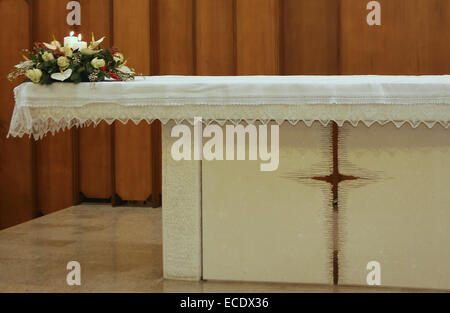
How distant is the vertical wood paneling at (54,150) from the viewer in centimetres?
641

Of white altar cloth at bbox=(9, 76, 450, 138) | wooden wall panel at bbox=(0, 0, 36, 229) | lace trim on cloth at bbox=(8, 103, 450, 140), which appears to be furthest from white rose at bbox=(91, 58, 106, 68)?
wooden wall panel at bbox=(0, 0, 36, 229)

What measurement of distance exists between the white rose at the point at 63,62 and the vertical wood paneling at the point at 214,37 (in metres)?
3.08

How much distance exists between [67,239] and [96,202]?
6.32ft

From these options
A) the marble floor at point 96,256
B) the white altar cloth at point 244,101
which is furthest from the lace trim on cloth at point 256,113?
the marble floor at point 96,256

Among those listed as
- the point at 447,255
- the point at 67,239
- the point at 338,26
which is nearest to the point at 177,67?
the point at 338,26

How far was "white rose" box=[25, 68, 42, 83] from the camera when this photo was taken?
306cm

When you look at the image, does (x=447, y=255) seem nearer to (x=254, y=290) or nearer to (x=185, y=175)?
(x=254, y=290)

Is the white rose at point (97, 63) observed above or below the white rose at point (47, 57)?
below

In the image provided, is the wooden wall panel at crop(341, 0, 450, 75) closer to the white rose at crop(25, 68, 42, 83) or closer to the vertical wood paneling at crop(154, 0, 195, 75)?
the vertical wood paneling at crop(154, 0, 195, 75)

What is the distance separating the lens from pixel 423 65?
564 cm

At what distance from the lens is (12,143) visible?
6.45 m

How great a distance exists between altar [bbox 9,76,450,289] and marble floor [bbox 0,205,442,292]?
0.12 meters

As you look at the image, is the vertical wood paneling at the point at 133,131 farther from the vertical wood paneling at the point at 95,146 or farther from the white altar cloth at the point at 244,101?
the white altar cloth at the point at 244,101

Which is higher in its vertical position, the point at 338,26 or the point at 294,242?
the point at 338,26
